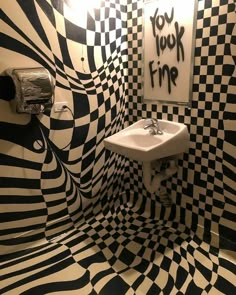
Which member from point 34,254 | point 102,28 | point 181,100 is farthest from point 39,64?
point 34,254

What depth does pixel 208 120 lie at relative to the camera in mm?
1437

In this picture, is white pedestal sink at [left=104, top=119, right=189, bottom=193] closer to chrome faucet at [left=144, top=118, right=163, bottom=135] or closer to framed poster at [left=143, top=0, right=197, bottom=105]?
chrome faucet at [left=144, top=118, right=163, bottom=135]

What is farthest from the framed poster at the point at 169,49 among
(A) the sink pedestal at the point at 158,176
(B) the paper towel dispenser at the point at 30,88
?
(B) the paper towel dispenser at the point at 30,88

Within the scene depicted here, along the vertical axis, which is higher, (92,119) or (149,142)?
(92,119)

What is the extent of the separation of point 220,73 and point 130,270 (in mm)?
1319

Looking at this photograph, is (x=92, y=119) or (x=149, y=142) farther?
(x=92, y=119)

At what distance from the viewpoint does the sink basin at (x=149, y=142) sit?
4.36 ft

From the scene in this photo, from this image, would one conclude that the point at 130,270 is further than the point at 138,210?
No

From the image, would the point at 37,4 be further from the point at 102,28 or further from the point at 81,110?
the point at 81,110

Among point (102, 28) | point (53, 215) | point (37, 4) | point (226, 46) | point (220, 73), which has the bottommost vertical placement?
point (53, 215)

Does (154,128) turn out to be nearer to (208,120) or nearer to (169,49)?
(208,120)

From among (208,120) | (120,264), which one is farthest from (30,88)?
(120,264)

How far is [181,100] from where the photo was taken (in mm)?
1547

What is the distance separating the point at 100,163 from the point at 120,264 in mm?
757
